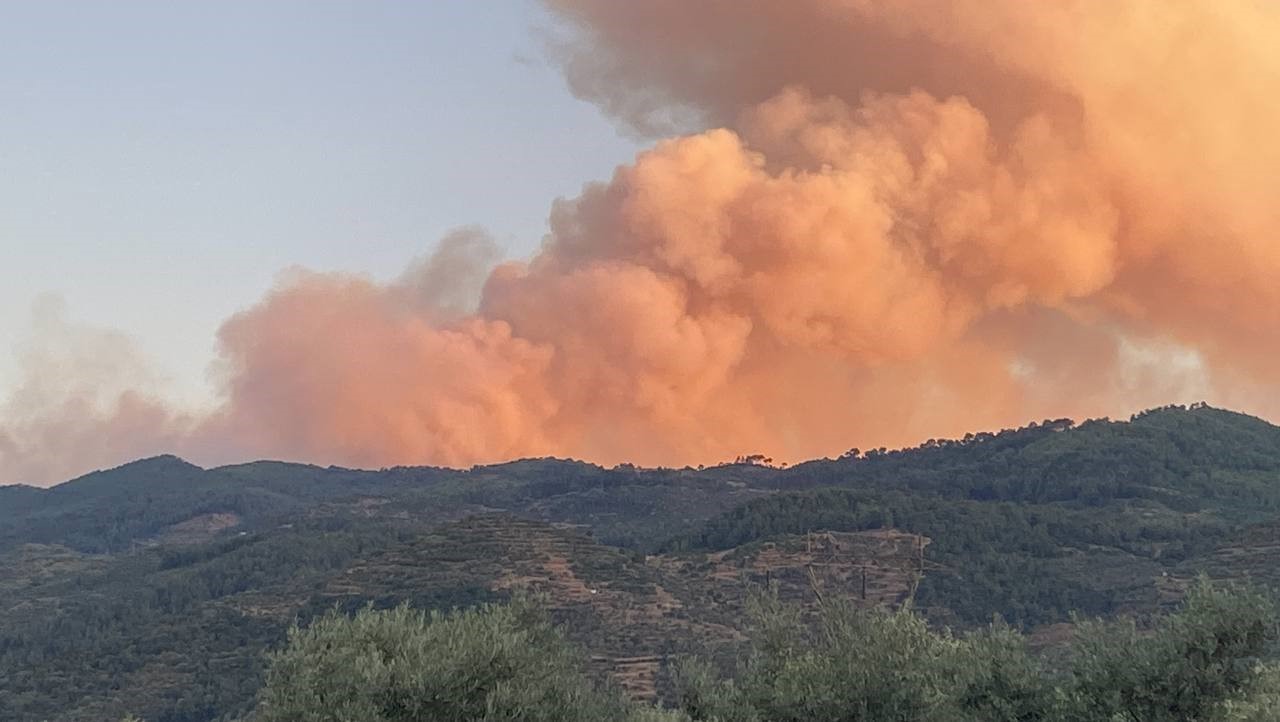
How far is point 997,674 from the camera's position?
4656cm

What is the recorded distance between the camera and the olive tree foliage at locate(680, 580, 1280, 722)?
43.2 metres

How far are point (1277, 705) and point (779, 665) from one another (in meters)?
18.7

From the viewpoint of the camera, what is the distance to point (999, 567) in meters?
188

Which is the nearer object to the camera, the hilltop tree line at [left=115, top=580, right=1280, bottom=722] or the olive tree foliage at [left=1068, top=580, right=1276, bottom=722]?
the hilltop tree line at [left=115, top=580, right=1280, bottom=722]

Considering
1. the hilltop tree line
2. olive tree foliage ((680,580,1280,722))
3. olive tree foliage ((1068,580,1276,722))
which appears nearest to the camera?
the hilltop tree line

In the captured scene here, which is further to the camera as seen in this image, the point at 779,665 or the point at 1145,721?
the point at 779,665

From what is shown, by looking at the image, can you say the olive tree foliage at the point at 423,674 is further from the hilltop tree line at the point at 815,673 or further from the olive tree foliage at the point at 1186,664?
the olive tree foliage at the point at 1186,664

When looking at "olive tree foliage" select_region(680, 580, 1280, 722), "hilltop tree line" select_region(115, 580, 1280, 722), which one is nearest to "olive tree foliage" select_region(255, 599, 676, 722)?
"hilltop tree line" select_region(115, 580, 1280, 722)

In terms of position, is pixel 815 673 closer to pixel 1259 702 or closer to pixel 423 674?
pixel 423 674

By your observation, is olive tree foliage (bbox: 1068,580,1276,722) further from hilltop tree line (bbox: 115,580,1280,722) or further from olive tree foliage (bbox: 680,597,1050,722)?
olive tree foliage (bbox: 680,597,1050,722)

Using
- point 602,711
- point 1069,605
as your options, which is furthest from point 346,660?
point 1069,605

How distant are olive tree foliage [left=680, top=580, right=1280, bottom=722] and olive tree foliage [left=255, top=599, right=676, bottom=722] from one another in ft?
22.9

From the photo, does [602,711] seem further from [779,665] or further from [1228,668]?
[1228,668]

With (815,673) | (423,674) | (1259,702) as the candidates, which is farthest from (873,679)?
(423,674)
